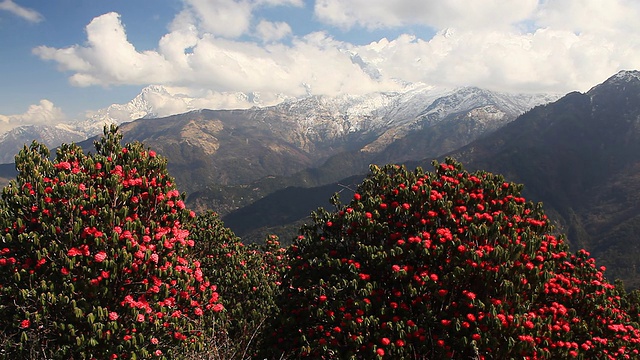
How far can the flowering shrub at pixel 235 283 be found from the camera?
17.1 m

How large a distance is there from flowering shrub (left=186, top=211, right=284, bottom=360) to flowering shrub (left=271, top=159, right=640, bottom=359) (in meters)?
3.41

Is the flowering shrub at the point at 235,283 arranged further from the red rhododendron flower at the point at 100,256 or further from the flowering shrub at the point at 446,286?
the red rhododendron flower at the point at 100,256

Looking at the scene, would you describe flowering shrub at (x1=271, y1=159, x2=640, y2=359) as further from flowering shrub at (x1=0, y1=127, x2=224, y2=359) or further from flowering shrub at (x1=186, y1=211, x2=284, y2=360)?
flowering shrub at (x1=0, y1=127, x2=224, y2=359)

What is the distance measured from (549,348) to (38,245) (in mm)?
13637

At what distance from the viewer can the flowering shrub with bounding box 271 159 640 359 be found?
11.1 meters

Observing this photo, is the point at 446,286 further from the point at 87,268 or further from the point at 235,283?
the point at 235,283

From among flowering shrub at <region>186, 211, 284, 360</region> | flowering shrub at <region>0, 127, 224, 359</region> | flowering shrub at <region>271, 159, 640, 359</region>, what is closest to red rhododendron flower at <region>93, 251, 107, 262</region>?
flowering shrub at <region>0, 127, 224, 359</region>

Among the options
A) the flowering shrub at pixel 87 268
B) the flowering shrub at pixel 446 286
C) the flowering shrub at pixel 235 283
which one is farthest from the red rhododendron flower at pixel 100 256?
the flowering shrub at pixel 235 283

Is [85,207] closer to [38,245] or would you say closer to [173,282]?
[38,245]

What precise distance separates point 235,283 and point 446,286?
11.3 meters

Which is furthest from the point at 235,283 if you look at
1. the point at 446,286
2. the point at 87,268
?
the point at 446,286

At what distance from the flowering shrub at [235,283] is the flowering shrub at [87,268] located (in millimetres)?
4354

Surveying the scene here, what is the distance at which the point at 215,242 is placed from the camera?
2255cm

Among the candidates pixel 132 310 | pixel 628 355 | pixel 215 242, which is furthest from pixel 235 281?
pixel 628 355
